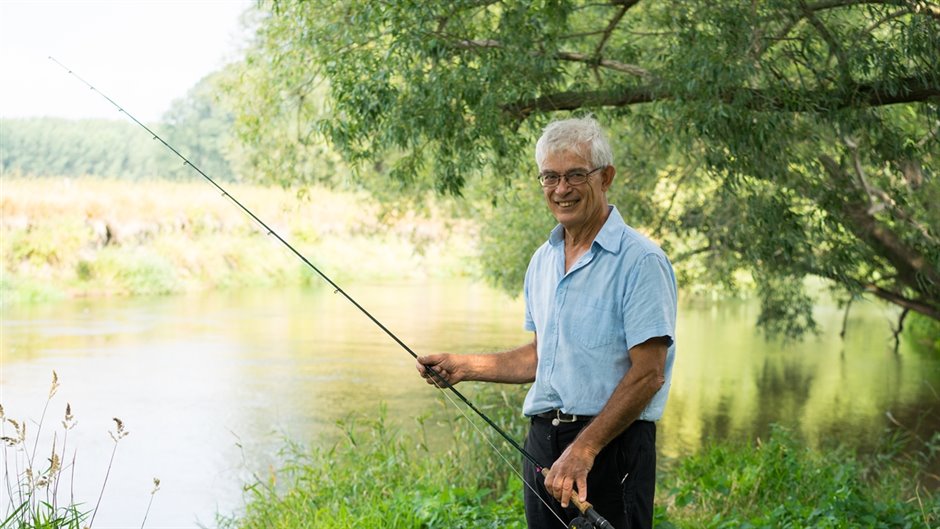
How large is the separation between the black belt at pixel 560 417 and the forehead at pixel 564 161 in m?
0.57

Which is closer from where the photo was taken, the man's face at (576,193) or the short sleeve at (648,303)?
the short sleeve at (648,303)

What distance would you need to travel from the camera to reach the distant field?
18969 mm

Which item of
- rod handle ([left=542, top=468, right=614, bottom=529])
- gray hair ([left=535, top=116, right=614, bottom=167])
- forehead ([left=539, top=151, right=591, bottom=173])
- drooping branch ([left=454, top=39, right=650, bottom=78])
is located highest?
drooping branch ([left=454, top=39, right=650, bottom=78])

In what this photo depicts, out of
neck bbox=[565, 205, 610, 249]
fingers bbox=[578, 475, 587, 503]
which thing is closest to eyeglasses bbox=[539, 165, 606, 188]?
neck bbox=[565, 205, 610, 249]

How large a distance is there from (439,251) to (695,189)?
19.7 meters

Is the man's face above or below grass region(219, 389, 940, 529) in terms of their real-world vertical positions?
above

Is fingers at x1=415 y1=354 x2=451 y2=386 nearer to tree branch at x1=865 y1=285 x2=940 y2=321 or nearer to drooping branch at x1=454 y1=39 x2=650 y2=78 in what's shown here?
drooping branch at x1=454 y1=39 x2=650 y2=78

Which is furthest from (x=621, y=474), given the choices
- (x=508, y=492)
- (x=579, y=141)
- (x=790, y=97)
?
(x=790, y=97)

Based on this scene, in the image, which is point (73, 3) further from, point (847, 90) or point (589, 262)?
point (589, 262)

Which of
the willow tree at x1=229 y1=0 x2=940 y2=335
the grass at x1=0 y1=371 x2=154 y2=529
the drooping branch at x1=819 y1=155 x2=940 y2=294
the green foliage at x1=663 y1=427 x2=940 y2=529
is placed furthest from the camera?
the drooping branch at x1=819 y1=155 x2=940 y2=294

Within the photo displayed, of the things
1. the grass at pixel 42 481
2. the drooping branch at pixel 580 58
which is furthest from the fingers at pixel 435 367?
the drooping branch at pixel 580 58

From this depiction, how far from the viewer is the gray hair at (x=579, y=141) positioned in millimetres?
2455

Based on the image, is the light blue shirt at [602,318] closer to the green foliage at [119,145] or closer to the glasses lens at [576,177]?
the glasses lens at [576,177]

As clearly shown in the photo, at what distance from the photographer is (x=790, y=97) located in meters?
5.34
